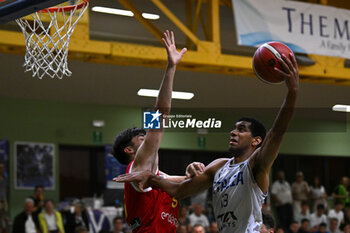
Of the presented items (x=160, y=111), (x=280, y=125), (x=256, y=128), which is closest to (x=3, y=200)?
(x=160, y=111)

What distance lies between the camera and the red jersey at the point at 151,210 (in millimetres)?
5645

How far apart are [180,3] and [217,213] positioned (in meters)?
9.53

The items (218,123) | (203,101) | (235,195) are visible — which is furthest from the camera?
(203,101)

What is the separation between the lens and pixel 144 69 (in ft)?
47.4

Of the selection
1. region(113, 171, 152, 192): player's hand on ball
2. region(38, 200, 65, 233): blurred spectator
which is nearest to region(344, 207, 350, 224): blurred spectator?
region(38, 200, 65, 233): blurred spectator

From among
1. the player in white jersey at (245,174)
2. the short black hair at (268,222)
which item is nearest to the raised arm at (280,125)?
the player in white jersey at (245,174)

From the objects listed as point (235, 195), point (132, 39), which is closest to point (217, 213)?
point (235, 195)

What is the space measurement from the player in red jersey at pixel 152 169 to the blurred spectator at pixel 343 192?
45.5ft

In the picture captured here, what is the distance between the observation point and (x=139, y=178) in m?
5.42

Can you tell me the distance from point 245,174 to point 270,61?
831 mm

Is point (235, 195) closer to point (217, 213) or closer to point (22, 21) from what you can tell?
point (217, 213)

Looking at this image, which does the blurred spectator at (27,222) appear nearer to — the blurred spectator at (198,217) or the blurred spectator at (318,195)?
→ the blurred spectator at (198,217)

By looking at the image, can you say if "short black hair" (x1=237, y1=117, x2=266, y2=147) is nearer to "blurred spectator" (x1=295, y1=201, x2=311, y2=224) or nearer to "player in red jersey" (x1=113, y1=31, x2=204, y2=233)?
"player in red jersey" (x1=113, y1=31, x2=204, y2=233)

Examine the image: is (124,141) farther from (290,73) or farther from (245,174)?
(290,73)
